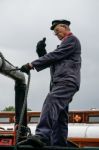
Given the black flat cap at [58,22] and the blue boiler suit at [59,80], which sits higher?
the black flat cap at [58,22]

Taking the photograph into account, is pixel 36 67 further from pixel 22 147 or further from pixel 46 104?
pixel 22 147

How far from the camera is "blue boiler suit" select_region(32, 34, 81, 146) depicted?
6.13m

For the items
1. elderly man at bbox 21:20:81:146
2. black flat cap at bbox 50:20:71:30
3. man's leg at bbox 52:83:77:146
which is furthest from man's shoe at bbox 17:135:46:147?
black flat cap at bbox 50:20:71:30

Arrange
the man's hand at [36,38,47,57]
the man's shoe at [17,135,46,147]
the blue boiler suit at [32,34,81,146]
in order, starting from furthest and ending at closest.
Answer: the man's hand at [36,38,47,57]
the blue boiler suit at [32,34,81,146]
the man's shoe at [17,135,46,147]

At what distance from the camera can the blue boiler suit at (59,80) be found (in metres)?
6.13

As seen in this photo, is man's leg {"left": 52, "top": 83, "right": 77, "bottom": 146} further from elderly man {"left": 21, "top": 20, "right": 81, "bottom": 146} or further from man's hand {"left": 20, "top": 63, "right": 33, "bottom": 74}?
man's hand {"left": 20, "top": 63, "right": 33, "bottom": 74}

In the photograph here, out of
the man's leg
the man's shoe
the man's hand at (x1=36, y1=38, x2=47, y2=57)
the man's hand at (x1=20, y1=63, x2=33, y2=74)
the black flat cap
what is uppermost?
the black flat cap

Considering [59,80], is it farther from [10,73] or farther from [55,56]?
[10,73]

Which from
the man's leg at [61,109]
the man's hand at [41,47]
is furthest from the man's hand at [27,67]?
the man's hand at [41,47]

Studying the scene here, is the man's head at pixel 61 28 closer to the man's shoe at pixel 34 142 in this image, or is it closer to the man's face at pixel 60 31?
the man's face at pixel 60 31

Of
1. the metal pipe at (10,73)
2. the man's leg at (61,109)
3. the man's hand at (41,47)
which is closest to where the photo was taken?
the man's leg at (61,109)

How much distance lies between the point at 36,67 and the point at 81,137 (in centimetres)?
497

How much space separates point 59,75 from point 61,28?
0.58 m

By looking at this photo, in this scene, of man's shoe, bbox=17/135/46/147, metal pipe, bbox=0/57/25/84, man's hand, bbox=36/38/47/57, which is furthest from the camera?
metal pipe, bbox=0/57/25/84
